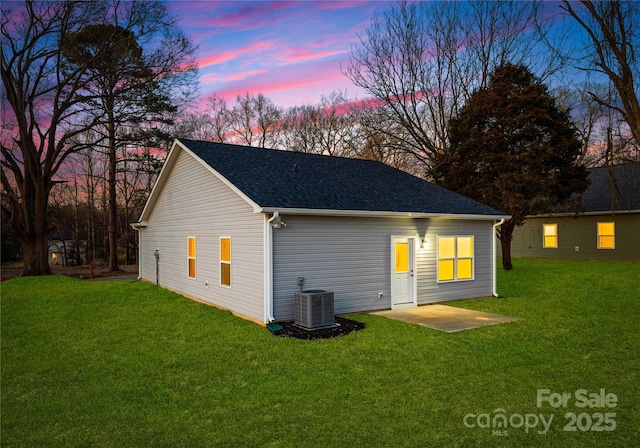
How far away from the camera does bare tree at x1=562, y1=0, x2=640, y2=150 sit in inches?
285

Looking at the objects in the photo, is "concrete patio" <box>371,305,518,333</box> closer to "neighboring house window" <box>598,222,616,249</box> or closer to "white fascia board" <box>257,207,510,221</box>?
"white fascia board" <box>257,207,510,221</box>

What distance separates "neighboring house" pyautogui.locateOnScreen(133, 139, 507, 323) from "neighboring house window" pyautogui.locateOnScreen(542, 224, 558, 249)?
51.1 ft

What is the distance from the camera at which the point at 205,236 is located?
12602mm

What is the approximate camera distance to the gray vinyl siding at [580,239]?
2322 centimetres

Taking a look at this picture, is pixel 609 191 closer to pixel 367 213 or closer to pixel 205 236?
pixel 367 213

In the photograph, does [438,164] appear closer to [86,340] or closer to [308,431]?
[86,340]

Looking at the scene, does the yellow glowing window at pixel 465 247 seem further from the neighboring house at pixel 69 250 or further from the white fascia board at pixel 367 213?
the neighboring house at pixel 69 250

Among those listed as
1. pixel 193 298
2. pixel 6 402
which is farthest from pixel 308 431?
pixel 193 298

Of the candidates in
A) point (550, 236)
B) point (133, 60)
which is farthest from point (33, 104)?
point (550, 236)

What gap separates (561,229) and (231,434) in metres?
26.7

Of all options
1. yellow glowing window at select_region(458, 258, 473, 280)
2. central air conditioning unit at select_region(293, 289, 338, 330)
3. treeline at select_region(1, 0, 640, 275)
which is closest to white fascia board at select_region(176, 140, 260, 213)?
central air conditioning unit at select_region(293, 289, 338, 330)

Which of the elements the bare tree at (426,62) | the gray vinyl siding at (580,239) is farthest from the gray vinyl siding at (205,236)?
the gray vinyl siding at (580,239)

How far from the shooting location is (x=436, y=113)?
24.8 metres

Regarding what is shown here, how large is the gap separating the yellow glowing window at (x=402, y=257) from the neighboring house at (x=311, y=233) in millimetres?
29
